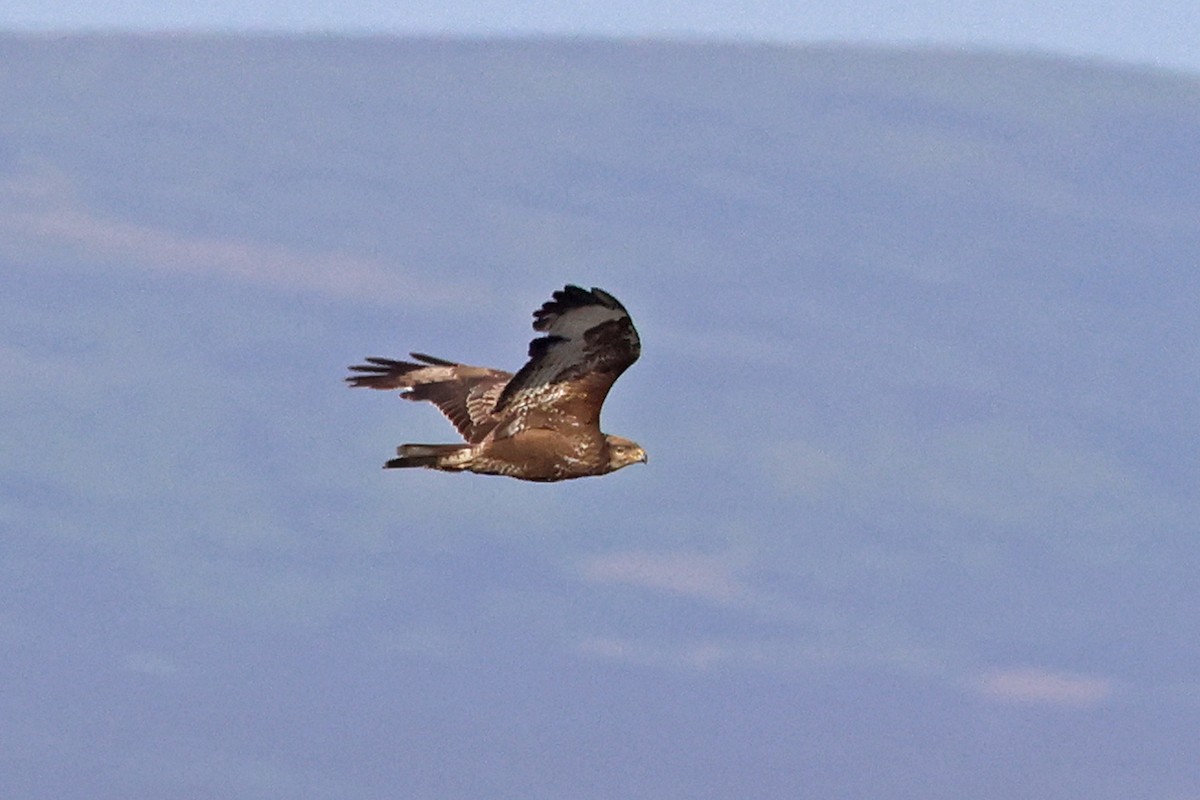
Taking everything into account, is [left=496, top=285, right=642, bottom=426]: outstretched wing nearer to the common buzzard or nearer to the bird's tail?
the common buzzard

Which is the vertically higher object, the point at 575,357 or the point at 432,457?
the point at 575,357

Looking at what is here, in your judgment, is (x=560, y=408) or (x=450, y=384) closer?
(x=560, y=408)

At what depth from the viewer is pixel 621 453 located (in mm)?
19406

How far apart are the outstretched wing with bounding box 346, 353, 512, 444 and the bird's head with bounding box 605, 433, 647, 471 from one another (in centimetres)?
114

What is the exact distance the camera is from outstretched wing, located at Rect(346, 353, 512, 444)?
20.8 m

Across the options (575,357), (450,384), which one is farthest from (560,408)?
(450,384)

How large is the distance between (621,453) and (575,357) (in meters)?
1.31

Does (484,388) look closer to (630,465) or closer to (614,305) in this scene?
(630,465)

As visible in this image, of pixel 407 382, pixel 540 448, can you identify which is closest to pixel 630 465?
pixel 540 448

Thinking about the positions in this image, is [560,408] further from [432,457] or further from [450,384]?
[450,384]

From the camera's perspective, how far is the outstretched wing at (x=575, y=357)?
58.7 ft

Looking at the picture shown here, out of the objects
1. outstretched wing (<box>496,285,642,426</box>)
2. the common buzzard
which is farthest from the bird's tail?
outstretched wing (<box>496,285,642,426</box>)

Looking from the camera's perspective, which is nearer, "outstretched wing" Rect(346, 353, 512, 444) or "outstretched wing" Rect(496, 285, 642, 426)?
"outstretched wing" Rect(496, 285, 642, 426)

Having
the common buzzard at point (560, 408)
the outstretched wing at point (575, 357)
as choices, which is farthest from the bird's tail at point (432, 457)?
the outstretched wing at point (575, 357)
